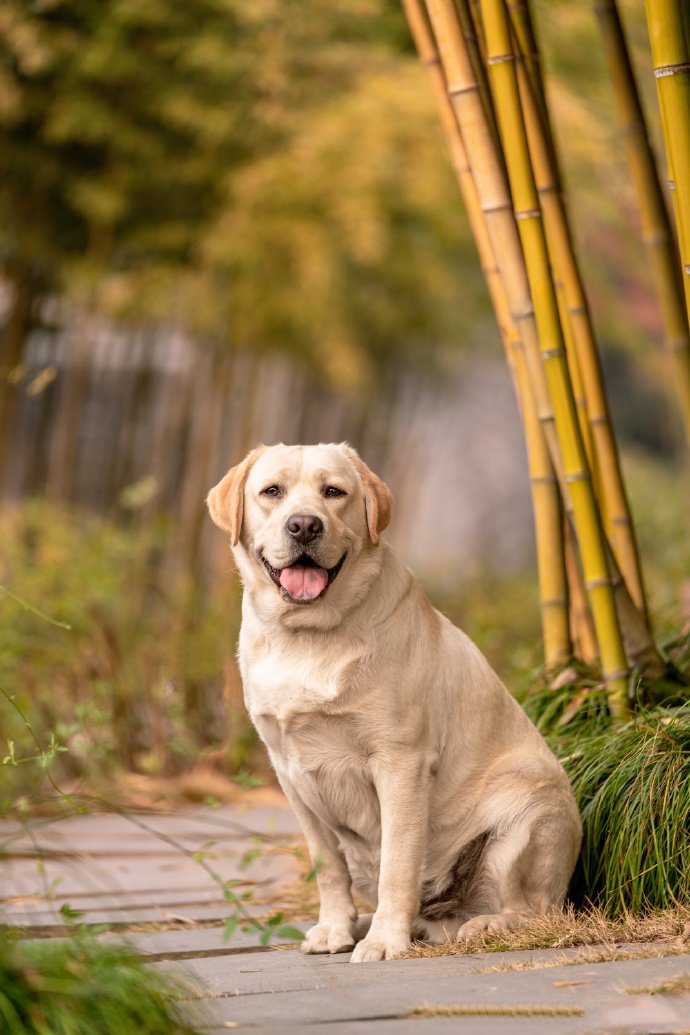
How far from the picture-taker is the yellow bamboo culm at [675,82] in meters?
2.50

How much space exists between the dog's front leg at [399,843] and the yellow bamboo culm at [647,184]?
53.1 inches

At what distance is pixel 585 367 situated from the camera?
11.1ft

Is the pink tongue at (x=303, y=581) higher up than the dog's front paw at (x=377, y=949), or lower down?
higher up

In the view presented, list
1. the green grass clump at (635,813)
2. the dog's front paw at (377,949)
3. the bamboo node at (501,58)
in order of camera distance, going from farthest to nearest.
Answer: the bamboo node at (501,58), the green grass clump at (635,813), the dog's front paw at (377,949)

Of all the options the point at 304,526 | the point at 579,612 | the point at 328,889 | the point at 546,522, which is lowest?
the point at 328,889

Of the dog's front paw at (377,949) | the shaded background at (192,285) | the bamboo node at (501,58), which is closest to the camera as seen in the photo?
the dog's front paw at (377,949)

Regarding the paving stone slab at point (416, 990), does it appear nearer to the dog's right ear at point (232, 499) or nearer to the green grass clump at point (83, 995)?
the green grass clump at point (83, 995)

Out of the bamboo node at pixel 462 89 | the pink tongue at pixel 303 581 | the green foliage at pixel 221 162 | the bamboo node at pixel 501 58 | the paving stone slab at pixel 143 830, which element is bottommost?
the paving stone slab at pixel 143 830

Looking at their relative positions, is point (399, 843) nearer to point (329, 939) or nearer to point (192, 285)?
point (329, 939)

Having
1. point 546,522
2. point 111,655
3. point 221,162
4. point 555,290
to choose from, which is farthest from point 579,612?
point 221,162

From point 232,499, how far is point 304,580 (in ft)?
0.88

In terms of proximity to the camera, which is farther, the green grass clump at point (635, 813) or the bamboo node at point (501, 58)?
the bamboo node at point (501, 58)

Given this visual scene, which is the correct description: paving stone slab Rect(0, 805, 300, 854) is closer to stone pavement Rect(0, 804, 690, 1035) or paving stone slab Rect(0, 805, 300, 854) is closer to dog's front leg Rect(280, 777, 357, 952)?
stone pavement Rect(0, 804, 690, 1035)

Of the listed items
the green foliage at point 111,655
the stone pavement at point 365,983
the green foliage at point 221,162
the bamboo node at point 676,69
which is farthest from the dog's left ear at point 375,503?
the green foliage at point 221,162
